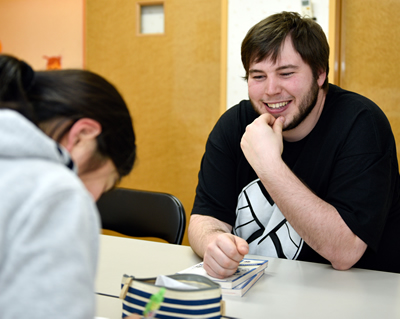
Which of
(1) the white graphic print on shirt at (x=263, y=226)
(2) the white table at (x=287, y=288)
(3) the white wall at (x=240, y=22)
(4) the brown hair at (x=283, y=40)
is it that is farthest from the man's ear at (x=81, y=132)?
(3) the white wall at (x=240, y=22)

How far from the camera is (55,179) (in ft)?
1.44

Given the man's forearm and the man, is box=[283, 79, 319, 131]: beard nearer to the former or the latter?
the man

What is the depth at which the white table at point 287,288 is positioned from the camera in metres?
0.82

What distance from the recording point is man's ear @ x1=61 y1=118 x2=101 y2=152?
595mm

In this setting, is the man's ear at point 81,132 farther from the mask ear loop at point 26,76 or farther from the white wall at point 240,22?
the white wall at point 240,22

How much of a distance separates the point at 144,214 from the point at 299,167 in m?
0.61

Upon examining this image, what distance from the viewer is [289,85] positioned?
142 cm

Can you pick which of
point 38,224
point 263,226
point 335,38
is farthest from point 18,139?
point 335,38

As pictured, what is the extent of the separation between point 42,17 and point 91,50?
30.6 inches

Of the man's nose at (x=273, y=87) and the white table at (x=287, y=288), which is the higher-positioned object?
the man's nose at (x=273, y=87)

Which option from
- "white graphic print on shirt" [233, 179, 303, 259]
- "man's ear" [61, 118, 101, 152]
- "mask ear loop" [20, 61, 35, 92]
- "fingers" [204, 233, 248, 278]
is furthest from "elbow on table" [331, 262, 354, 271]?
"mask ear loop" [20, 61, 35, 92]

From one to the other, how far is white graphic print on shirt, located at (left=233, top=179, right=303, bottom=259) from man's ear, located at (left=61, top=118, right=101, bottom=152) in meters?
0.82

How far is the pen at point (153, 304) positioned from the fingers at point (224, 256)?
1.04 feet

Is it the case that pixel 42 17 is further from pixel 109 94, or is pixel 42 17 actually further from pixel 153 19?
pixel 109 94
